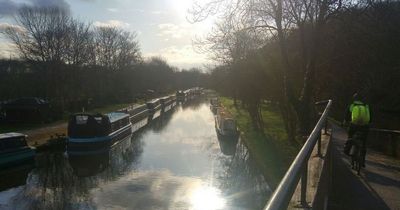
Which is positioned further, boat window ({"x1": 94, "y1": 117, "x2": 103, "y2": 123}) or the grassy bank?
boat window ({"x1": 94, "y1": 117, "x2": 103, "y2": 123})

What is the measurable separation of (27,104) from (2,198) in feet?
67.0

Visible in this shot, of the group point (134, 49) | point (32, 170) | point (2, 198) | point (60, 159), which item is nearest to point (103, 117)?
point (60, 159)

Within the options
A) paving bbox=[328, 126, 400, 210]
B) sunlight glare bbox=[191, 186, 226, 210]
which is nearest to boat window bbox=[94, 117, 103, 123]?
sunlight glare bbox=[191, 186, 226, 210]

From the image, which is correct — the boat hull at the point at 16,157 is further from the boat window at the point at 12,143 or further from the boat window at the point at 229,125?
the boat window at the point at 229,125

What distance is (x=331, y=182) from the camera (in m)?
8.52

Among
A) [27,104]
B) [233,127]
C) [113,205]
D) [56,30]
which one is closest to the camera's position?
[113,205]

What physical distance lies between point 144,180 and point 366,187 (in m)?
14.3

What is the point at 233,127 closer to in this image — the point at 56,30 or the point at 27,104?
the point at 27,104

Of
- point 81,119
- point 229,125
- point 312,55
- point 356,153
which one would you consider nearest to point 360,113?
point 356,153

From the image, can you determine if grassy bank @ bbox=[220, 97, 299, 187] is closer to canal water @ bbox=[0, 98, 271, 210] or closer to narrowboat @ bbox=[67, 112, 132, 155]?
canal water @ bbox=[0, 98, 271, 210]

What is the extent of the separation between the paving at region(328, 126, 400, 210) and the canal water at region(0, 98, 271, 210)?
22.2 ft

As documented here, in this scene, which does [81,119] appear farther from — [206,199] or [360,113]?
[360,113]

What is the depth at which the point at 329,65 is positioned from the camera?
3241cm

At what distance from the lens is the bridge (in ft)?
10.9
